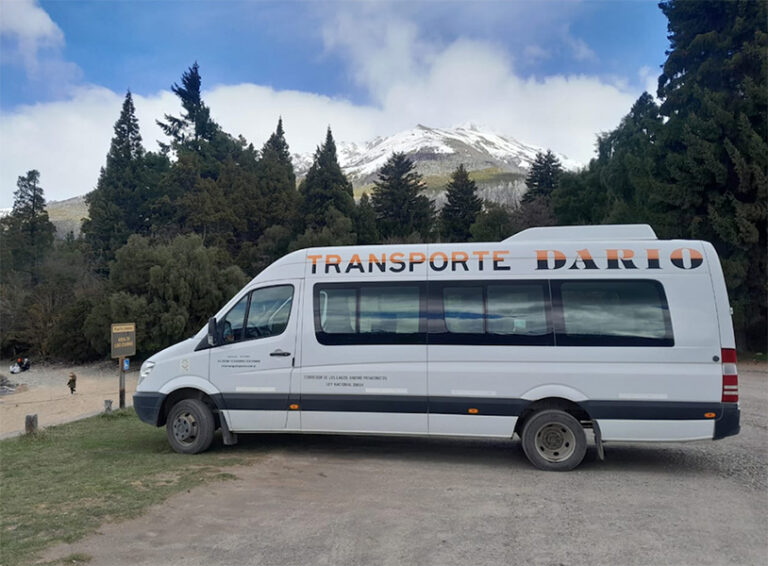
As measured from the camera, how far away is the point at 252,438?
8.72 metres

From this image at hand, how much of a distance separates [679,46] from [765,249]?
34.5 feet

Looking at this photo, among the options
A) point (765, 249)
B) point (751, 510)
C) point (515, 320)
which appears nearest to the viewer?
point (751, 510)

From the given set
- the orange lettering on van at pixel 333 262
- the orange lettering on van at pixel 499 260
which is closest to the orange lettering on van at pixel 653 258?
the orange lettering on van at pixel 499 260

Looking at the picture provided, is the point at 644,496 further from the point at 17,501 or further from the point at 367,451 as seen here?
the point at 17,501

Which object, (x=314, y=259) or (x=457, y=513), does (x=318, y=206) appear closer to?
(x=314, y=259)

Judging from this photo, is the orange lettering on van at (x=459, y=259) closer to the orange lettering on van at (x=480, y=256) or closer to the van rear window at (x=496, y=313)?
the orange lettering on van at (x=480, y=256)

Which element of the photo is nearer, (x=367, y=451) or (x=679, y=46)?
(x=367, y=451)

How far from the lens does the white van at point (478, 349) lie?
6.63 metres

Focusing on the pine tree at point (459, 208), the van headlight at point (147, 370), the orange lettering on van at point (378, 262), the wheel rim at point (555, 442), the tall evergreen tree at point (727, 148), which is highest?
the pine tree at point (459, 208)

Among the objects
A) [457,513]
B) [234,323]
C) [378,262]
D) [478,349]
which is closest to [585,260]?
[478,349]

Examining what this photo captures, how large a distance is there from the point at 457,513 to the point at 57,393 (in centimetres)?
3318

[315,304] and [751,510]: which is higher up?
[315,304]

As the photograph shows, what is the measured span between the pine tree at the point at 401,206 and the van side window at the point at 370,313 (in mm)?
53019

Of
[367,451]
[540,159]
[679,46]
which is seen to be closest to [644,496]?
[367,451]
